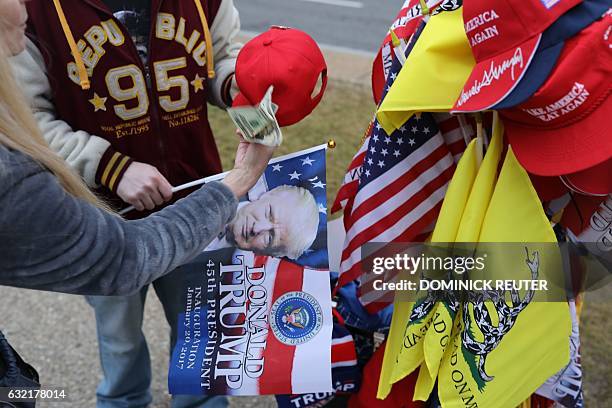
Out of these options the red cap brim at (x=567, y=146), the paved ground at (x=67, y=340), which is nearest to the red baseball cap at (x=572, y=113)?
the red cap brim at (x=567, y=146)

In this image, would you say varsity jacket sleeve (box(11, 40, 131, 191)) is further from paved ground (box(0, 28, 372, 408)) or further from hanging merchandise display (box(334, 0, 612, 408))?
paved ground (box(0, 28, 372, 408))

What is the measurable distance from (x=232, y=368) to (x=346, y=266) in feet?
1.34

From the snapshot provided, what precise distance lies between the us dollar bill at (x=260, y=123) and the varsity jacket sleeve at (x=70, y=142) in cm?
50

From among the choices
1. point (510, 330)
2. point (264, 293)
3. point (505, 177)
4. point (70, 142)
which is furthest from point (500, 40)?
point (70, 142)

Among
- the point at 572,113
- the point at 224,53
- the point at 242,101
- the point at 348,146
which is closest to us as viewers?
the point at 572,113

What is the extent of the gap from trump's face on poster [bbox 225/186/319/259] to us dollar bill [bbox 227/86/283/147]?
0.74ft

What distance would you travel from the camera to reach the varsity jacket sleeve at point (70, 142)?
6.43 ft

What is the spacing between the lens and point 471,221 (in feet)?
5.38

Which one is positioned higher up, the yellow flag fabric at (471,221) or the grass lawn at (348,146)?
the yellow flag fabric at (471,221)

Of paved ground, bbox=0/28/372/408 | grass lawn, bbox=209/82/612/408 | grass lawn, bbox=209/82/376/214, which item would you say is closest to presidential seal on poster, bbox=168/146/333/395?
paved ground, bbox=0/28/372/408

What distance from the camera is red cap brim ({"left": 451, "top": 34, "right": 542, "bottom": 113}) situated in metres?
1.42

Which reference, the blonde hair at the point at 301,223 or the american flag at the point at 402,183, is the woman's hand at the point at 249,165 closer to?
the blonde hair at the point at 301,223

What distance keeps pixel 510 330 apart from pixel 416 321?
22 cm

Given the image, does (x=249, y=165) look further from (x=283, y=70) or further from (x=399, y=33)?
(x=399, y=33)
